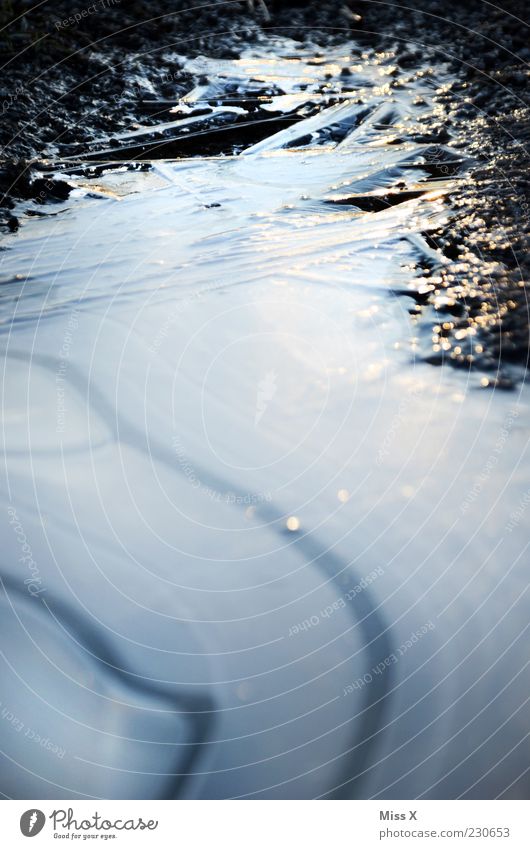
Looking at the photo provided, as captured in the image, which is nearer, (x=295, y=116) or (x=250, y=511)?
(x=250, y=511)

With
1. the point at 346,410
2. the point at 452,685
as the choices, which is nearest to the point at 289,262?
the point at 346,410

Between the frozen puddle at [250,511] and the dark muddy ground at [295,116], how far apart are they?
0.06 meters

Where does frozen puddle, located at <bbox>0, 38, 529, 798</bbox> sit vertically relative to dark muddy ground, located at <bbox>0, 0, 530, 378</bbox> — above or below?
below

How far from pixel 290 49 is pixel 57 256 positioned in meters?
0.65

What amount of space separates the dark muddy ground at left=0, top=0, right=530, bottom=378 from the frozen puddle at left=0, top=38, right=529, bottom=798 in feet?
0.20

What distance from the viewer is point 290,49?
1.49m

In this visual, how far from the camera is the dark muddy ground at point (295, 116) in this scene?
1109 millimetres

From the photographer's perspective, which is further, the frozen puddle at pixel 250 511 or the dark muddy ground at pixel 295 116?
the dark muddy ground at pixel 295 116

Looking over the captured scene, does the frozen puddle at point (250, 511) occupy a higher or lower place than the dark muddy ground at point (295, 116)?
lower

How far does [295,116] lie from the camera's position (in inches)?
54.9

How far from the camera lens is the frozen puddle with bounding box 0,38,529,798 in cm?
78

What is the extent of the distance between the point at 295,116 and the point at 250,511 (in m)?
0.79

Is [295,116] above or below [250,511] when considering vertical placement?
above
